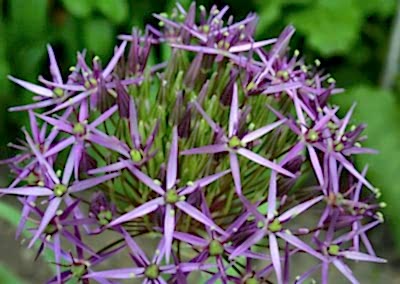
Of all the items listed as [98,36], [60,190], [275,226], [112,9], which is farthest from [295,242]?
[98,36]

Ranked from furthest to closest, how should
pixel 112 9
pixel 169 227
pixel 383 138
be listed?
pixel 383 138
pixel 112 9
pixel 169 227

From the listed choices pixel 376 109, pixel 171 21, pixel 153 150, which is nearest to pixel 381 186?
pixel 376 109

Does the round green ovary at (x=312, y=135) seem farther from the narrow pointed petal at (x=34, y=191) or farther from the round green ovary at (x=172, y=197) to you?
the narrow pointed petal at (x=34, y=191)

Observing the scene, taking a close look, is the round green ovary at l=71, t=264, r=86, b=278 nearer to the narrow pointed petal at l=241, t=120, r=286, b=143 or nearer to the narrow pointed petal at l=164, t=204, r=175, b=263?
the narrow pointed petal at l=164, t=204, r=175, b=263

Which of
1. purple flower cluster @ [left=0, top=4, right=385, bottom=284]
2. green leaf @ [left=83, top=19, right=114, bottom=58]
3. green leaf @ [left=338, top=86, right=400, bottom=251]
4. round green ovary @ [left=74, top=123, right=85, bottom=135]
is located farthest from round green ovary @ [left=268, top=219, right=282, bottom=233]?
green leaf @ [left=83, top=19, right=114, bottom=58]

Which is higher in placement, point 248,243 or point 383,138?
point 383,138

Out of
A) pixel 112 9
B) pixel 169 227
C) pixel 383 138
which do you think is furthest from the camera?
pixel 383 138

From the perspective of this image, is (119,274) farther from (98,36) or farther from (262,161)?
(98,36)

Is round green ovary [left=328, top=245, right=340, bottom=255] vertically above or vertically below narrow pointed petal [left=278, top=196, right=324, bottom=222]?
below

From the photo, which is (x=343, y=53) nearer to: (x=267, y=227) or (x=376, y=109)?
(x=376, y=109)
